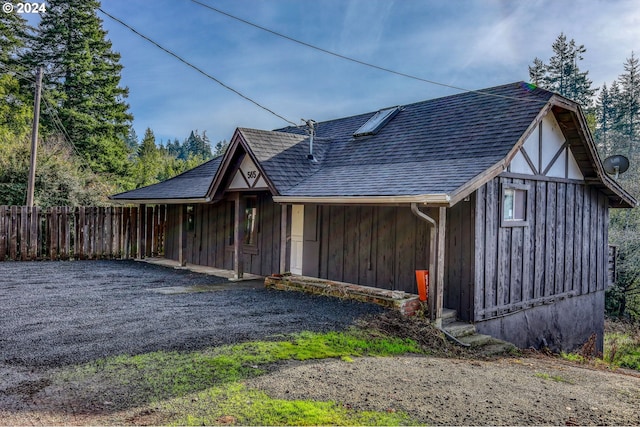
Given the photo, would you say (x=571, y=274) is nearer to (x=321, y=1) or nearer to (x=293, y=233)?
(x=293, y=233)

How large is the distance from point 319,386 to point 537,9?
11.4m

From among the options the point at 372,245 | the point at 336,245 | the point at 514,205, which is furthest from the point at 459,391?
the point at 336,245

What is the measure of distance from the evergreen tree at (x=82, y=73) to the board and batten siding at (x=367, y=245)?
23268 millimetres

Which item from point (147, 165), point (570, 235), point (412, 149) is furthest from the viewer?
point (147, 165)

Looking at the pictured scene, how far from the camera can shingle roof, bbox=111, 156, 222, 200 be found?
13.5 m

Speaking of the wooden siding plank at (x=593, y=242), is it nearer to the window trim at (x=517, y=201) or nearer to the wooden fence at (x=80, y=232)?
the window trim at (x=517, y=201)

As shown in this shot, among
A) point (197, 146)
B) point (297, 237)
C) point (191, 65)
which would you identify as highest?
point (197, 146)

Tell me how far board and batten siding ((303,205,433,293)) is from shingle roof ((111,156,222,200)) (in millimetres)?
3685

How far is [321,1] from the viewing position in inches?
502

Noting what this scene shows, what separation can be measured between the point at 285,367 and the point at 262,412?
1.17m

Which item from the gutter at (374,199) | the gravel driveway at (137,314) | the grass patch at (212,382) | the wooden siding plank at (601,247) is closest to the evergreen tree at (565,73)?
the wooden siding plank at (601,247)

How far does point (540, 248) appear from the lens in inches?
378

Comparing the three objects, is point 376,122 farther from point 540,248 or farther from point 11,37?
point 11,37

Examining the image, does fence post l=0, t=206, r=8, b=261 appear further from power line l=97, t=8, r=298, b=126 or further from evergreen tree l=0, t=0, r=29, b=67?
evergreen tree l=0, t=0, r=29, b=67
